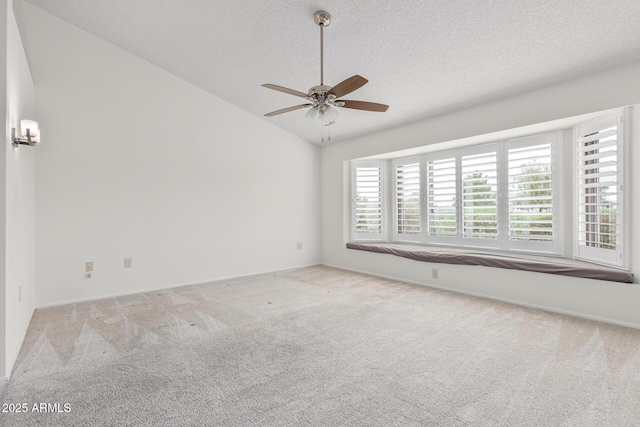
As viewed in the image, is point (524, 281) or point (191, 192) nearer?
point (524, 281)

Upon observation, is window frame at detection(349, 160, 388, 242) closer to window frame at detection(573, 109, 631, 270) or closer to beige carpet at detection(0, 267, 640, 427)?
beige carpet at detection(0, 267, 640, 427)

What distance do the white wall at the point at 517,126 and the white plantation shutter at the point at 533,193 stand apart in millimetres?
549

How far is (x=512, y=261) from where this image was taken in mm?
3590

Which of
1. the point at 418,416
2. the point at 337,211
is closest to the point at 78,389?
the point at 418,416

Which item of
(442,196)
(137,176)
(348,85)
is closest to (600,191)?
(442,196)

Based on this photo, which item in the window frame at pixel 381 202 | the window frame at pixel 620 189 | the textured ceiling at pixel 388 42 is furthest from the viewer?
the window frame at pixel 381 202

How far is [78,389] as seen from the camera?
1.92 meters

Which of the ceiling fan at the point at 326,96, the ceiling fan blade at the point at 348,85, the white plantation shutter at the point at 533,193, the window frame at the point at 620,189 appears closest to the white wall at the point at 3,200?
the ceiling fan at the point at 326,96

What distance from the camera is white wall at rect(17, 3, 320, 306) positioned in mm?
3596

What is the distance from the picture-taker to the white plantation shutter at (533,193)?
374 cm

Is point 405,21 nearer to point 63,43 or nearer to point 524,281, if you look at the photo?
point 524,281

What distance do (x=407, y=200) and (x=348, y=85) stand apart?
333 cm

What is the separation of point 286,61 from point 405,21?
1496 millimetres

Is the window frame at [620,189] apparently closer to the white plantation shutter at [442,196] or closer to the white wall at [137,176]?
the white plantation shutter at [442,196]
